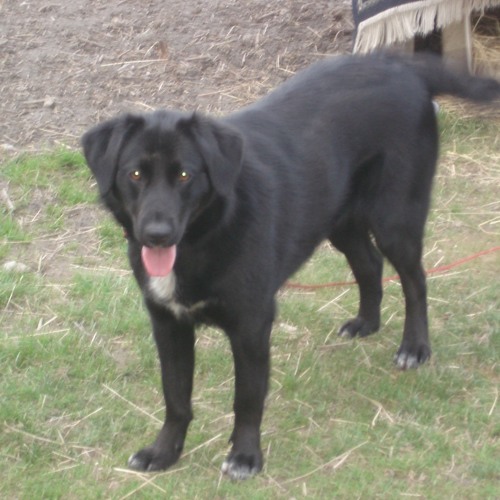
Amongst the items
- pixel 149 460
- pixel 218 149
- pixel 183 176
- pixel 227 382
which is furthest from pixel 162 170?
pixel 227 382

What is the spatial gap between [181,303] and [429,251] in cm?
243

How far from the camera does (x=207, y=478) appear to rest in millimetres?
3896

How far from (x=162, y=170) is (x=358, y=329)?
187 cm

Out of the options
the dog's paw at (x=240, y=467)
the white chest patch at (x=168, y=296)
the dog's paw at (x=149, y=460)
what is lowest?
the dog's paw at (x=149, y=460)

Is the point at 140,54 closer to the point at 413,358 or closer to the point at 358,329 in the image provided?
the point at 358,329

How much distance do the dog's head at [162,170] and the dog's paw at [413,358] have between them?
1501 millimetres

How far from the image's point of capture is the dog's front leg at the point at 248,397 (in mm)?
3814

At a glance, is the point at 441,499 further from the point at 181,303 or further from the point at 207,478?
the point at 181,303

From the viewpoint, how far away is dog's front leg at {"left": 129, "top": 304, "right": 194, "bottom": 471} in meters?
3.94

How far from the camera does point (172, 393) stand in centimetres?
397

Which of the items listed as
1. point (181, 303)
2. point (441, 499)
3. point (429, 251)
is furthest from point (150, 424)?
point (429, 251)

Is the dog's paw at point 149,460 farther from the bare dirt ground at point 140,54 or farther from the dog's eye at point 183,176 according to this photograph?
the bare dirt ground at point 140,54

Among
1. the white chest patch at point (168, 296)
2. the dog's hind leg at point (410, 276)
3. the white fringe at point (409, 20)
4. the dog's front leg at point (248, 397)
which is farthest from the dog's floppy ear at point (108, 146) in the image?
the white fringe at point (409, 20)

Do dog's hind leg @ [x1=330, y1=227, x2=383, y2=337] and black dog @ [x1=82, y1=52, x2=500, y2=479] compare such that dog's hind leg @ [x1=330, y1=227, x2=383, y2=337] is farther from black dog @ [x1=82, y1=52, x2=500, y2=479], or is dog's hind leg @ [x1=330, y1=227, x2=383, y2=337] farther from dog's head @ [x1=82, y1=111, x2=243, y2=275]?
dog's head @ [x1=82, y1=111, x2=243, y2=275]
